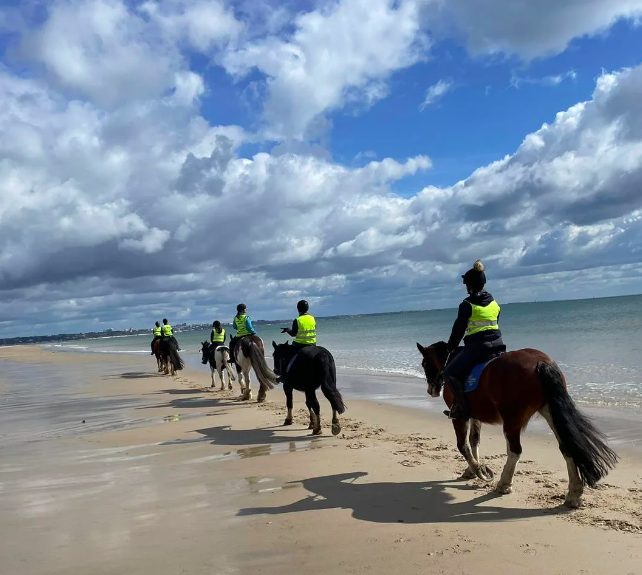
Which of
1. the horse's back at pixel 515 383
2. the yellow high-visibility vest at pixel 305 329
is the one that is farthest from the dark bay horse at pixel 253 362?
the horse's back at pixel 515 383

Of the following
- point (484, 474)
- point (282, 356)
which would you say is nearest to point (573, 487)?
point (484, 474)

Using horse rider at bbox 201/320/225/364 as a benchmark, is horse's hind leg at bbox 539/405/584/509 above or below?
below

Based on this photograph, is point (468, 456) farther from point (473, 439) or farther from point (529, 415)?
point (529, 415)

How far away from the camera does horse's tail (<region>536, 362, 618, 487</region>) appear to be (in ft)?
17.4

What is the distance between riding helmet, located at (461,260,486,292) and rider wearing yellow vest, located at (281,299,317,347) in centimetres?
412

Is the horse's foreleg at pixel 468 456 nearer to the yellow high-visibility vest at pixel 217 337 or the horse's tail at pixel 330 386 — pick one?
the horse's tail at pixel 330 386

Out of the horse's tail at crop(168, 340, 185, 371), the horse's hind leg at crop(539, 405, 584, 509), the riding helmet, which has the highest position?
the riding helmet

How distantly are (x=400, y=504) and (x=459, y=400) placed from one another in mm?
1299

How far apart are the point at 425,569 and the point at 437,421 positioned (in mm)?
6414

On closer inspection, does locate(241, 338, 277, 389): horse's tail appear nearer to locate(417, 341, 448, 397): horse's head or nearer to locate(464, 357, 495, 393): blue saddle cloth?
locate(417, 341, 448, 397): horse's head

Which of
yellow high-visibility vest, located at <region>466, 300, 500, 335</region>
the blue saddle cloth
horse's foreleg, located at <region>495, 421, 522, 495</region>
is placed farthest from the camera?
yellow high-visibility vest, located at <region>466, 300, 500, 335</region>

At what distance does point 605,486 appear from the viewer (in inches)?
237

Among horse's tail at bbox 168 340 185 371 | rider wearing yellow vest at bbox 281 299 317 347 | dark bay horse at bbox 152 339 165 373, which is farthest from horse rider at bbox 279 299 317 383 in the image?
dark bay horse at bbox 152 339 165 373

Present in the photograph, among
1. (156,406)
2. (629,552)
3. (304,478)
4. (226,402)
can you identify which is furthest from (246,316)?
(629,552)
